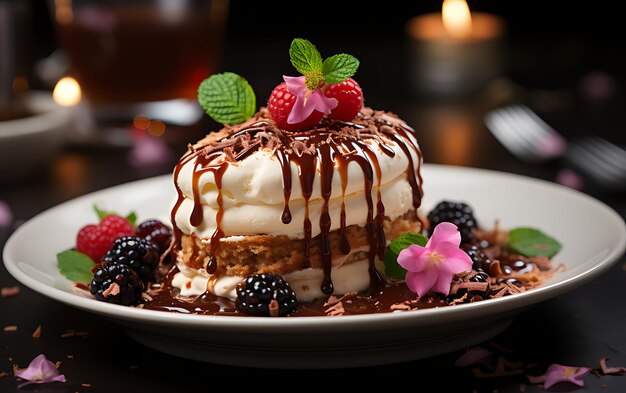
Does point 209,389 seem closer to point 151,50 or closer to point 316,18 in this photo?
point 151,50

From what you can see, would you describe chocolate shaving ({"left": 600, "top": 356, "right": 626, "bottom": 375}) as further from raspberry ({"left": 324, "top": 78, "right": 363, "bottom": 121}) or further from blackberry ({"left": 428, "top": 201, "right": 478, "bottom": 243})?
raspberry ({"left": 324, "top": 78, "right": 363, "bottom": 121})

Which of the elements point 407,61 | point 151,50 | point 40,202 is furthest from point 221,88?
point 407,61

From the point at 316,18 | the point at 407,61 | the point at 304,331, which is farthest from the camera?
the point at 316,18

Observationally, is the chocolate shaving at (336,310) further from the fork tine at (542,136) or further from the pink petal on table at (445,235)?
the fork tine at (542,136)

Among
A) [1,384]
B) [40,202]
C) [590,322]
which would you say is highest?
[590,322]

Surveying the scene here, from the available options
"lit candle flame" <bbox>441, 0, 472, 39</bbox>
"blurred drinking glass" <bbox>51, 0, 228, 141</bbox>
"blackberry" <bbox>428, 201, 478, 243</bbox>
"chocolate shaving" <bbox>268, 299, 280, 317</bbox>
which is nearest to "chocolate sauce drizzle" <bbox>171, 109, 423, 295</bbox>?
"chocolate shaving" <bbox>268, 299, 280, 317</bbox>

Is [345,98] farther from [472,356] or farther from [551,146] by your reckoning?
→ [551,146]

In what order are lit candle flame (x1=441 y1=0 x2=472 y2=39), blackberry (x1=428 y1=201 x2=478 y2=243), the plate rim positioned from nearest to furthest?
the plate rim, blackberry (x1=428 y1=201 x2=478 y2=243), lit candle flame (x1=441 y1=0 x2=472 y2=39)

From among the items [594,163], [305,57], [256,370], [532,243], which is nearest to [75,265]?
[256,370]
